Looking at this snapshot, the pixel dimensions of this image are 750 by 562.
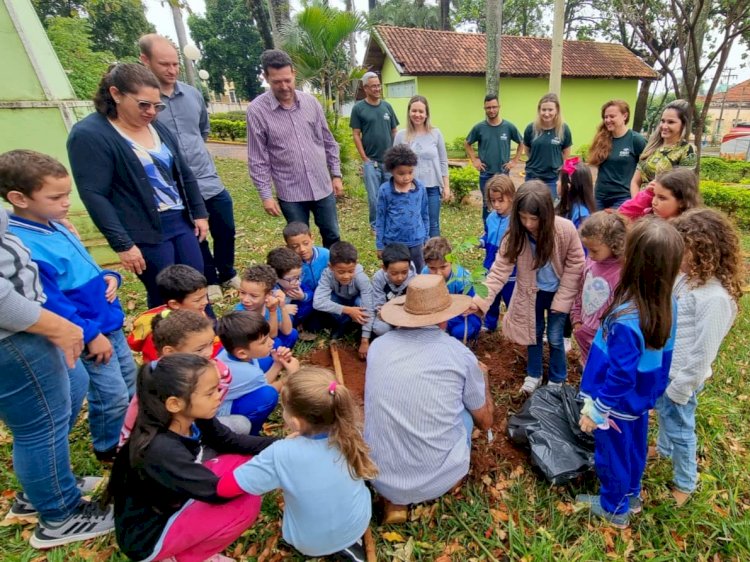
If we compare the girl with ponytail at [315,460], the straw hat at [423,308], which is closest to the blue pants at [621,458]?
the straw hat at [423,308]

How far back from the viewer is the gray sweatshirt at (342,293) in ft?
11.9

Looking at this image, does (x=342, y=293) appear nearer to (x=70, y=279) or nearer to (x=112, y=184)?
(x=112, y=184)

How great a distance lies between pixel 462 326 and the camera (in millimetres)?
3578

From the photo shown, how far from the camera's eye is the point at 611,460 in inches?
79.4

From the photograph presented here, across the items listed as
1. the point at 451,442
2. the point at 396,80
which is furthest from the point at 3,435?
the point at 396,80

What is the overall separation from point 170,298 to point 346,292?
4.95 ft

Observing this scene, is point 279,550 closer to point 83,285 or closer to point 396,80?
point 83,285

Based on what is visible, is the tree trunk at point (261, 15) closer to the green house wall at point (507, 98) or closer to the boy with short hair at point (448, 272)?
the green house wall at point (507, 98)

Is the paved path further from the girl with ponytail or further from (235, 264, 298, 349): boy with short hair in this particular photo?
the girl with ponytail

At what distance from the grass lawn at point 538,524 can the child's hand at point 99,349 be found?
2.89ft

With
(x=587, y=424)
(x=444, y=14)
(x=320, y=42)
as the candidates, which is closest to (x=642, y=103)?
(x=444, y=14)

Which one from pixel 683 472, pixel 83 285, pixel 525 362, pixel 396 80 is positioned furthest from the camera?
pixel 396 80

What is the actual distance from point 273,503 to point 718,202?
10.1 meters

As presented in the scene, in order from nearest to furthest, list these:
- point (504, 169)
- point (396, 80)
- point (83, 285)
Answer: point (83, 285) → point (504, 169) → point (396, 80)
